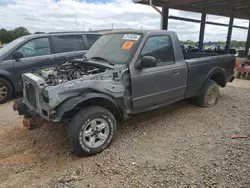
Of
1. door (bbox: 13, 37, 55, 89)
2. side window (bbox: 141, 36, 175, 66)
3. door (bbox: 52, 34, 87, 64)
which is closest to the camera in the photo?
side window (bbox: 141, 36, 175, 66)

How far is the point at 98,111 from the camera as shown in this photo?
3.13 metres

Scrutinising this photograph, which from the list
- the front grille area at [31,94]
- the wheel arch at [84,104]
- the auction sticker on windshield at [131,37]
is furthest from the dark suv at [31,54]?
the wheel arch at [84,104]

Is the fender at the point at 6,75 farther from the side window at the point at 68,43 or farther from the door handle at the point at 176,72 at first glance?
the door handle at the point at 176,72

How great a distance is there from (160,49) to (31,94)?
2392 millimetres

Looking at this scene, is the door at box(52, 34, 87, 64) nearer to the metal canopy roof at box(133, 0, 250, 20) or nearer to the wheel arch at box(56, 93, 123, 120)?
the wheel arch at box(56, 93, 123, 120)

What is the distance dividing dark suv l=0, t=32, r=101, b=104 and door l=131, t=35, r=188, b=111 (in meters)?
3.47

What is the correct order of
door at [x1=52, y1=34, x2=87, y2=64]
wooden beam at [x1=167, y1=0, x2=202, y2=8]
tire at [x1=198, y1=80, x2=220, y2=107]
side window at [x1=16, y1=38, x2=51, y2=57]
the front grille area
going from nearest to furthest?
1. the front grille area
2. tire at [x1=198, y1=80, x2=220, y2=107]
3. side window at [x1=16, y1=38, x2=51, y2=57]
4. door at [x1=52, y1=34, x2=87, y2=64]
5. wooden beam at [x1=167, y1=0, x2=202, y2=8]

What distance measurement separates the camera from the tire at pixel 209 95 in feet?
16.1

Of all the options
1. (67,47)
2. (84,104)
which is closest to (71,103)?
(84,104)

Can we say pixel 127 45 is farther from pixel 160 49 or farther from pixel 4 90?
pixel 4 90

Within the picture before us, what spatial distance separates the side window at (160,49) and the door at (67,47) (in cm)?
343

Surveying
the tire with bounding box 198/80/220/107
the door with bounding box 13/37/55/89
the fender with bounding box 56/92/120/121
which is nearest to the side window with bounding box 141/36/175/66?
the fender with bounding box 56/92/120/121

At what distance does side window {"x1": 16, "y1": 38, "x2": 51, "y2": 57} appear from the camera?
19.8 ft

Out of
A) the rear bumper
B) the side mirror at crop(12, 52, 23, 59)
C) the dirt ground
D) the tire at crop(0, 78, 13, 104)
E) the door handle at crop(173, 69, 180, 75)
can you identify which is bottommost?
the dirt ground
